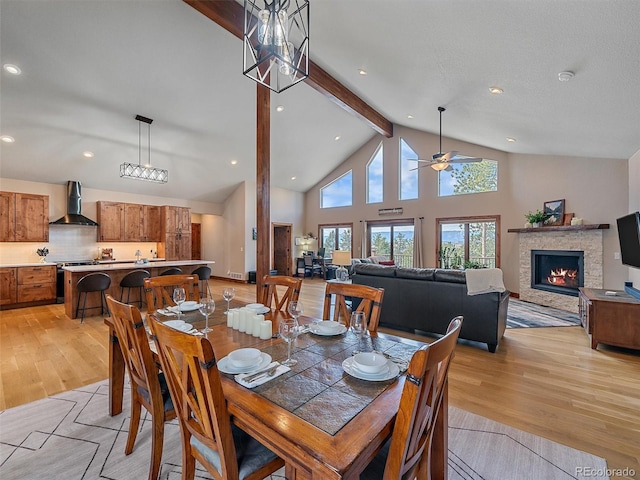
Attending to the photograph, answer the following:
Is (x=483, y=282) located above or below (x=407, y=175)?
below

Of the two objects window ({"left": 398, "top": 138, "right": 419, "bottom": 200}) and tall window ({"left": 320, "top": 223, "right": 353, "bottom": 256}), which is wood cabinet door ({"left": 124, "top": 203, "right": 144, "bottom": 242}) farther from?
window ({"left": 398, "top": 138, "right": 419, "bottom": 200})

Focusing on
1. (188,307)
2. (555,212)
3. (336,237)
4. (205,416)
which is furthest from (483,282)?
(336,237)

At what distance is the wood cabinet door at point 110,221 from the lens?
7316 millimetres

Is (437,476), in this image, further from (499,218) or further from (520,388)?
(499,218)

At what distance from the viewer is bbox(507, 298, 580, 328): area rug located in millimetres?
4645

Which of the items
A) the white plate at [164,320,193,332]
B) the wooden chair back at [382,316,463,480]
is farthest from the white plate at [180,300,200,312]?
the wooden chair back at [382,316,463,480]

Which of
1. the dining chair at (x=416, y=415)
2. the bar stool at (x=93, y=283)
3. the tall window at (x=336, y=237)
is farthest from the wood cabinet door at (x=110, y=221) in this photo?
the dining chair at (x=416, y=415)

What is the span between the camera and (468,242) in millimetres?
7895

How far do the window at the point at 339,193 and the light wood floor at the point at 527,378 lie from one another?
272 inches

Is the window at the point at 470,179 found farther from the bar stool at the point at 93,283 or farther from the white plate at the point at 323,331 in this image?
the bar stool at the point at 93,283

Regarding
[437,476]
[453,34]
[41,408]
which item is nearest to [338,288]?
[437,476]

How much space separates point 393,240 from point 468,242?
217 cm

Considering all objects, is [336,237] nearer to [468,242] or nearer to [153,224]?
[468,242]

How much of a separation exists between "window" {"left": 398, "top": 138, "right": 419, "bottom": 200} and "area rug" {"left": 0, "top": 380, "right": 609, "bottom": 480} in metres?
7.33
